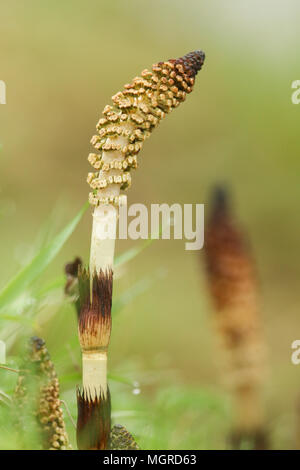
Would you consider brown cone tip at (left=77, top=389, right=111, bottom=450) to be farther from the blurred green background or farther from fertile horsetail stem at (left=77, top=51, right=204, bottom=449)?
the blurred green background

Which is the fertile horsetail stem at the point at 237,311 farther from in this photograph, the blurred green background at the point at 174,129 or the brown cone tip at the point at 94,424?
the blurred green background at the point at 174,129

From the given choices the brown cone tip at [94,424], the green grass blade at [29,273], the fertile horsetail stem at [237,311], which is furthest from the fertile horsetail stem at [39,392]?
the fertile horsetail stem at [237,311]

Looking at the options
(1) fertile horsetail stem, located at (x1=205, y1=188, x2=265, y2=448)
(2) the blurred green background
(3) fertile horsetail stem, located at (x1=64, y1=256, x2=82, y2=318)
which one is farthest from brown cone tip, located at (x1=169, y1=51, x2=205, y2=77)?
(2) the blurred green background

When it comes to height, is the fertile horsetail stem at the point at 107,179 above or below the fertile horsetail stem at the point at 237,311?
below

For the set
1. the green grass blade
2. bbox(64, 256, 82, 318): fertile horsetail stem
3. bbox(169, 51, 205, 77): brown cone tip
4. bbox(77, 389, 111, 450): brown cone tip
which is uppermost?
bbox(169, 51, 205, 77): brown cone tip

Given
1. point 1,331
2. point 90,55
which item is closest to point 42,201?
point 90,55

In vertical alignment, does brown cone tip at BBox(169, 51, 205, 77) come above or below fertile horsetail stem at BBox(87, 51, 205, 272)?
above
